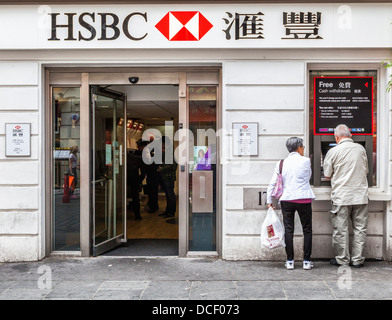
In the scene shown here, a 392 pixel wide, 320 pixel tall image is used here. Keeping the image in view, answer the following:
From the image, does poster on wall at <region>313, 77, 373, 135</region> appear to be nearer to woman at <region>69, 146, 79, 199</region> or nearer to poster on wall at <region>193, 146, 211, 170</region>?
poster on wall at <region>193, 146, 211, 170</region>

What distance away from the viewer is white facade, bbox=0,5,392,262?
6434mm

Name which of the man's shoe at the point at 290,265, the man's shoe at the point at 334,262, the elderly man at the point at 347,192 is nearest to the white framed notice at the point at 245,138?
the elderly man at the point at 347,192

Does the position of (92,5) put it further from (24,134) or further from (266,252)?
(266,252)

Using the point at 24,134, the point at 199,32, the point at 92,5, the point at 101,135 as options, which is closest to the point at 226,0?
the point at 199,32

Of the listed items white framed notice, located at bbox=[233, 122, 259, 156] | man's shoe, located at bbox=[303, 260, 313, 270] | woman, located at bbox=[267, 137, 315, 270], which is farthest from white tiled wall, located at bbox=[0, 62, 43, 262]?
man's shoe, located at bbox=[303, 260, 313, 270]

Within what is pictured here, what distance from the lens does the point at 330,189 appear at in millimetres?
6551

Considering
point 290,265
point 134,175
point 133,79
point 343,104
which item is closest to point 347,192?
point 290,265

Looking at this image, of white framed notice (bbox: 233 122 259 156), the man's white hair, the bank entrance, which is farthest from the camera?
the bank entrance

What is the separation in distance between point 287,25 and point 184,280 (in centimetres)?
399

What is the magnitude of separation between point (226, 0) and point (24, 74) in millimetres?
3299

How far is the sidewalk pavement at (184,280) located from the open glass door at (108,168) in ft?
2.16

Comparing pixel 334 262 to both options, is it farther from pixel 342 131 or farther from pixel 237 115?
pixel 237 115

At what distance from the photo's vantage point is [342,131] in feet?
20.3

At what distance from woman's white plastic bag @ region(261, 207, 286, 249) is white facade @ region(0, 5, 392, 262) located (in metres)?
0.51
